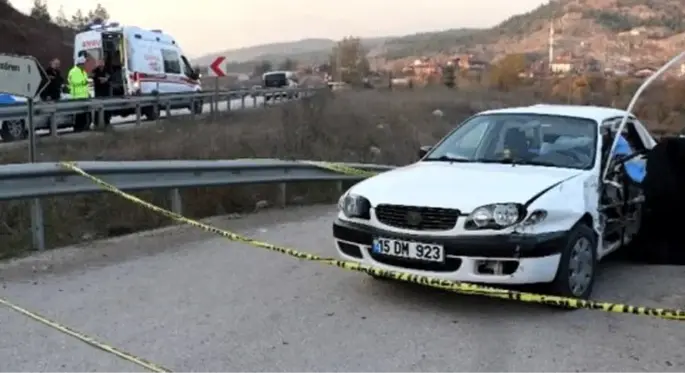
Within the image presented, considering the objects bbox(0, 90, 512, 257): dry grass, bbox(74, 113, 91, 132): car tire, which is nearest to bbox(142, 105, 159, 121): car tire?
bbox(0, 90, 512, 257): dry grass

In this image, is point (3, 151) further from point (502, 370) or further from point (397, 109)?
point (397, 109)

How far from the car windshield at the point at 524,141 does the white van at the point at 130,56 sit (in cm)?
1508

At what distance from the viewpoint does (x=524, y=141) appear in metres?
7.03

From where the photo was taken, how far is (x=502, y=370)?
4676 millimetres

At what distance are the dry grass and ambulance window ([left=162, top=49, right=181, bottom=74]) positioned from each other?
228cm

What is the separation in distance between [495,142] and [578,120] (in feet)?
2.51

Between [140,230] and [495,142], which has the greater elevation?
[495,142]

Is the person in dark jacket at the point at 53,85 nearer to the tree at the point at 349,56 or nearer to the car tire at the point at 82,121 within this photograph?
the car tire at the point at 82,121

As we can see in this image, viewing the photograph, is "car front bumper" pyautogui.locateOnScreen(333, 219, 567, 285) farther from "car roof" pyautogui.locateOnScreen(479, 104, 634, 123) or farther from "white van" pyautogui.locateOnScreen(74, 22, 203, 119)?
"white van" pyautogui.locateOnScreen(74, 22, 203, 119)

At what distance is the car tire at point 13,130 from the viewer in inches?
Answer: 624

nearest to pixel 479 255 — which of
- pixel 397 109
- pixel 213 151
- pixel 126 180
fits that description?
pixel 126 180

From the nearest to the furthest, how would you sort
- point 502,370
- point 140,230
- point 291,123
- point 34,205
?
point 502,370
point 34,205
point 140,230
point 291,123

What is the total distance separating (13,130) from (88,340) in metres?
12.2

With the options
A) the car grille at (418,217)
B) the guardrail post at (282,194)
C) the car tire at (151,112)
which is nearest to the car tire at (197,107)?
the car tire at (151,112)
